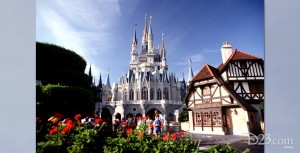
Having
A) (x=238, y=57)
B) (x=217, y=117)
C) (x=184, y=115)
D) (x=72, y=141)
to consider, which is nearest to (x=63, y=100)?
(x=72, y=141)

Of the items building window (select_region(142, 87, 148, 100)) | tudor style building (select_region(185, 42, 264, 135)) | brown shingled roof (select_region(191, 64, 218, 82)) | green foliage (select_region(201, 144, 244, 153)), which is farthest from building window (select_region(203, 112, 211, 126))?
green foliage (select_region(201, 144, 244, 153))

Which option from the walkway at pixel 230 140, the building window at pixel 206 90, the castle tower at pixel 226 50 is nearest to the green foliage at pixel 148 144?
the walkway at pixel 230 140

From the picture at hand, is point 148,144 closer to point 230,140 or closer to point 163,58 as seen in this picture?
point 230,140

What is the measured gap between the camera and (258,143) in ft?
11.5

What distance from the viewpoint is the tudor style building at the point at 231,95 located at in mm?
3600

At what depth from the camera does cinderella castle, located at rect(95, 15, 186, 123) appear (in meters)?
4.05

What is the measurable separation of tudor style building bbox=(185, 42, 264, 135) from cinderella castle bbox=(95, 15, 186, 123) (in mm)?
493

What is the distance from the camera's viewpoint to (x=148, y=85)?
453cm

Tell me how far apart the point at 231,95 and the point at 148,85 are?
5.28 ft

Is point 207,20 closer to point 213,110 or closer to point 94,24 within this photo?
point 213,110

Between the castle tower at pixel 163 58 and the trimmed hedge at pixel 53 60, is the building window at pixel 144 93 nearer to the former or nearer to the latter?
the castle tower at pixel 163 58

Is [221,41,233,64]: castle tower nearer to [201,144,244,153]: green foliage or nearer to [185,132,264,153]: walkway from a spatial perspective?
[185,132,264,153]: walkway
